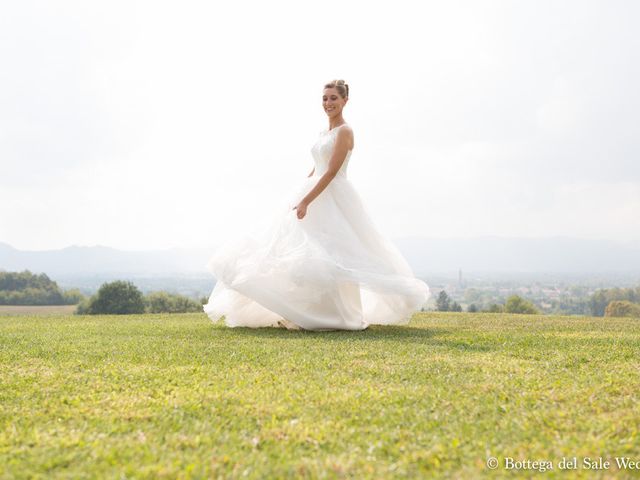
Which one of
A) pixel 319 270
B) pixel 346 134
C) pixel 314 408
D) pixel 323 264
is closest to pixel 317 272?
pixel 319 270

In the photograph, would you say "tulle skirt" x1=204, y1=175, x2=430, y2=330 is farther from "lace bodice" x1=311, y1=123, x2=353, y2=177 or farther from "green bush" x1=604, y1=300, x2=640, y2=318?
"green bush" x1=604, y1=300, x2=640, y2=318

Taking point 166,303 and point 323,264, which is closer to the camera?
point 323,264

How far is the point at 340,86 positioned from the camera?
9.38 metres

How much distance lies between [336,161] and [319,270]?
1978 millimetres

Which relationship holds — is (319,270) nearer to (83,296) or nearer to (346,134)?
(346,134)

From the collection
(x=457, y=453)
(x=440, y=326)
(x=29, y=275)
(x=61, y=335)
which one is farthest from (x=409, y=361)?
(x=29, y=275)

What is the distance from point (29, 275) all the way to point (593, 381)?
3547 inches

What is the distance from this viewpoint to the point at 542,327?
9273 mm

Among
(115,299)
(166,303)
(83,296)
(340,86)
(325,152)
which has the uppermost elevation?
(340,86)

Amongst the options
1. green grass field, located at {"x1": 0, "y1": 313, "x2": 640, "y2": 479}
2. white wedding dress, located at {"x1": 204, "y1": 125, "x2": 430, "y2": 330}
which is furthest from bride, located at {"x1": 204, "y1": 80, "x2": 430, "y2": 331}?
green grass field, located at {"x1": 0, "y1": 313, "x2": 640, "y2": 479}

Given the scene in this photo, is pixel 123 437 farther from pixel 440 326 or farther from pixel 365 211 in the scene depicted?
pixel 440 326

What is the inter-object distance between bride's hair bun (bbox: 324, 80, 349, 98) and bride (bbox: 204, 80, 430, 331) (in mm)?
17

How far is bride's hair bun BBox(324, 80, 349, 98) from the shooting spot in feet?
30.7

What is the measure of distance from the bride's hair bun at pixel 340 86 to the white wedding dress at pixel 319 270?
0.66 m
